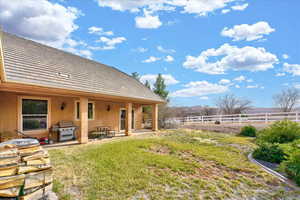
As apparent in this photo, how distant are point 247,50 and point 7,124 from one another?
782 inches

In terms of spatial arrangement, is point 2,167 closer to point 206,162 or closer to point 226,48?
point 206,162

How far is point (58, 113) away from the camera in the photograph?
27.5 ft

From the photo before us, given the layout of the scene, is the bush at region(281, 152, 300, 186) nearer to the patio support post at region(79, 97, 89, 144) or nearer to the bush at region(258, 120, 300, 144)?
the bush at region(258, 120, 300, 144)

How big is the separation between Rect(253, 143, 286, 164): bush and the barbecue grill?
9.08 metres

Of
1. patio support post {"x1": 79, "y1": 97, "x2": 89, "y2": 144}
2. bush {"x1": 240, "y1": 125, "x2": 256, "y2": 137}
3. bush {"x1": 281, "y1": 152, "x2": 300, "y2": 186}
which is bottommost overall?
bush {"x1": 240, "y1": 125, "x2": 256, "y2": 137}

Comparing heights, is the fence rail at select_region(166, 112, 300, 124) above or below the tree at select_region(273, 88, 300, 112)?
below

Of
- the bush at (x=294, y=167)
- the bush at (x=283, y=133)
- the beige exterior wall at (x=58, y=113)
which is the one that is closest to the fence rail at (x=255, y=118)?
the beige exterior wall at (x=58, y=113)

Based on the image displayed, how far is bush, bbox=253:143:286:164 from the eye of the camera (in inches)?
214

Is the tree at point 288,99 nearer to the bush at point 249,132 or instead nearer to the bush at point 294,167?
the bush at point 249,132

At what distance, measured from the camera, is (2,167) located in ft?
7.97

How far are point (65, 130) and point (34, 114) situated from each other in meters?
1.68

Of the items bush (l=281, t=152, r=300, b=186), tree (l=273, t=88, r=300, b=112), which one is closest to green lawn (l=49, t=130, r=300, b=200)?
bush (l=281, t=152, r=300, b=186)

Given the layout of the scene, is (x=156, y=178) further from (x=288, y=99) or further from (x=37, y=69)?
(x=288, y=99)

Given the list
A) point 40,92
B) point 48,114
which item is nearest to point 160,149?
point 40,92
